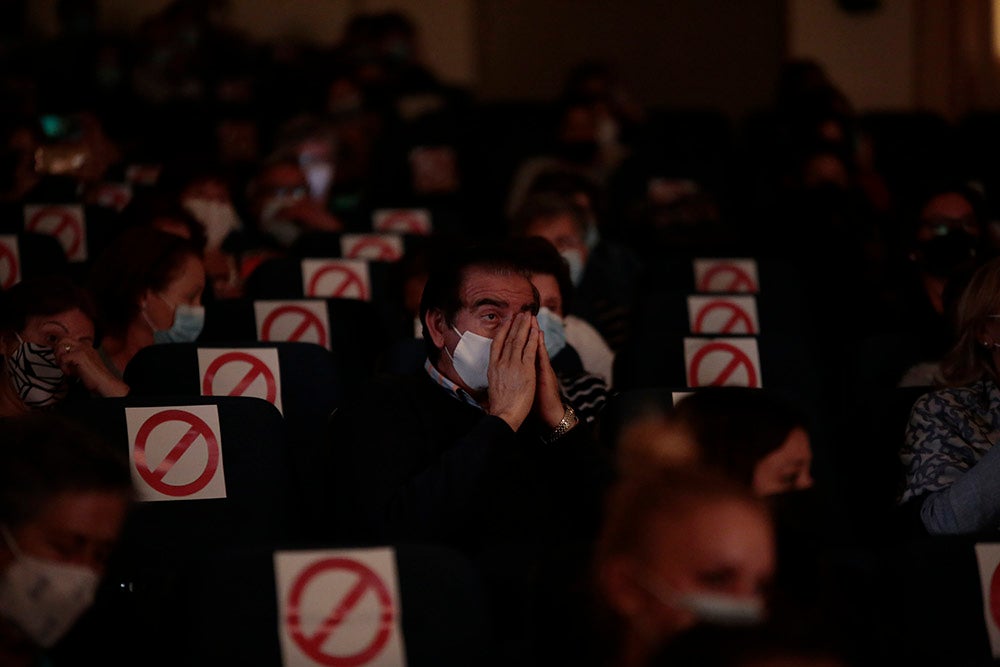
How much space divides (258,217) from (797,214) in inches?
104

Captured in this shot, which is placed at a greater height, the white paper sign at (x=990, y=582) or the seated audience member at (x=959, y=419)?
the seated audience member at (x=959, y=419)

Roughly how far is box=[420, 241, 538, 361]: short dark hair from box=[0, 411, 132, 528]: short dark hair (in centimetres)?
105

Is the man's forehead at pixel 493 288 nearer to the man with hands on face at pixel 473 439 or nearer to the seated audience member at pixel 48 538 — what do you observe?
the man with hands on face at pixel 473 439

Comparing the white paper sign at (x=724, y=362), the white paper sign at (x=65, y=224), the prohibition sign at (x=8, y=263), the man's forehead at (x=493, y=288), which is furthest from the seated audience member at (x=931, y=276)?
the white paper sign at (x=65, y=224)

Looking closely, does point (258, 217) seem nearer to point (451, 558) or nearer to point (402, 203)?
point (402, 203)

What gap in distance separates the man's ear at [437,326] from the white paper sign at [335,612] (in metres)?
0.89

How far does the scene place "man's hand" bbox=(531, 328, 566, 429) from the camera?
123 inches

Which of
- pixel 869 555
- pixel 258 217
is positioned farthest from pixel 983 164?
pixel 869 555

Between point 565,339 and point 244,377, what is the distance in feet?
2.89

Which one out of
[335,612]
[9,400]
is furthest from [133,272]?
Answer: [335,612]

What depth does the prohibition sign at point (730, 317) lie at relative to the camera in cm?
470

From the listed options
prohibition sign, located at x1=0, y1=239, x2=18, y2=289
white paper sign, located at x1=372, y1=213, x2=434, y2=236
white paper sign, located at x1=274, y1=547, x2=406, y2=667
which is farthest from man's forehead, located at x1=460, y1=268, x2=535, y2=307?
white paper sign, located at x1=372, y1=213, x2=434, y2=236

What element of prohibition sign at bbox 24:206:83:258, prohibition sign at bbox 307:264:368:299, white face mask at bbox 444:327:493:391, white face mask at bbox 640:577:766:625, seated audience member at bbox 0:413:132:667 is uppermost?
prohibition sign at bbox 24:206:83:258

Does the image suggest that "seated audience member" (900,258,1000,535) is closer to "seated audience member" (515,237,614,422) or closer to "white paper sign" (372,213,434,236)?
"seated audience member" (515,237,614,422)
